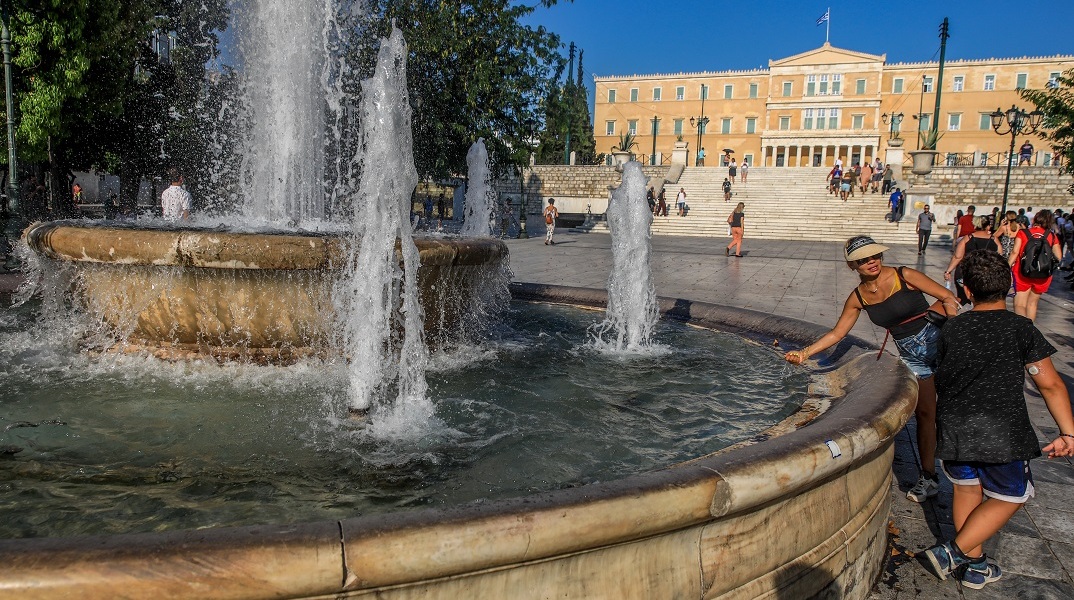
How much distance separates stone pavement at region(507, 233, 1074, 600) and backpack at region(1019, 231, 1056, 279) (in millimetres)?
738

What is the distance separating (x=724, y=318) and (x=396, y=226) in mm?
3617

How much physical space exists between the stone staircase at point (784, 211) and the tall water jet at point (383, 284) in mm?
24054

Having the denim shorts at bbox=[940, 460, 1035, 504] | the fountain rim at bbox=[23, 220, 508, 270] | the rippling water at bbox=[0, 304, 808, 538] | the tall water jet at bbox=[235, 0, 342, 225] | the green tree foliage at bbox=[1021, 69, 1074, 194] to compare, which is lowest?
the rippling water at bbox=[0, 304, 808, 538]

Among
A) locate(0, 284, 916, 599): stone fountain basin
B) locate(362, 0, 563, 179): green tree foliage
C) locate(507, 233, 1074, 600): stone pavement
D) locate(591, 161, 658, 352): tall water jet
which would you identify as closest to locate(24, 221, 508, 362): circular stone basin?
locate(591, 161, 658, 352): tall water jet

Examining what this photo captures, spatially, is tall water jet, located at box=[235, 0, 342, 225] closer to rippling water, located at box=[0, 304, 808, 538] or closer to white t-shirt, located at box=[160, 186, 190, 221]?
white t-shirt, located at box=[160, 186, 190, 221]

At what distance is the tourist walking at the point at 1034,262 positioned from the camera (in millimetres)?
7594

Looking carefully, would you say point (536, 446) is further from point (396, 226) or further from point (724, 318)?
point (724, 318)

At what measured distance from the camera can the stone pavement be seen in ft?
9.45

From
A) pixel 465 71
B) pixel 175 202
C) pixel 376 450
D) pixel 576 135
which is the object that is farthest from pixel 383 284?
pixel 576 135

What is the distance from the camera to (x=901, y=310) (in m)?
3.57

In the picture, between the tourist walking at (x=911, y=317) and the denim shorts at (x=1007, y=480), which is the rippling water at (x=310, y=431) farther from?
the denim shorts at (x=1007, y=480)

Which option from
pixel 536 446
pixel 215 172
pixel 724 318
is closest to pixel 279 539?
pixel 536 446

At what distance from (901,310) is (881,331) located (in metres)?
4.65

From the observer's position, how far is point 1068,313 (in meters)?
9.98
